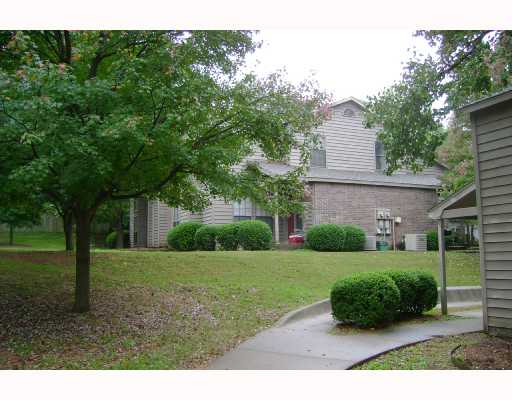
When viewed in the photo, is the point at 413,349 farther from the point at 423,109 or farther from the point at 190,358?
the point at 423,109

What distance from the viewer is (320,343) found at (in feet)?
25.1

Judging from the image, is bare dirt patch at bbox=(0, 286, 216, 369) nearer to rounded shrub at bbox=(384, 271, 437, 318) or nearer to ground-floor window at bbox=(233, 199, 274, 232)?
rounded shrub at bbox=(384, 271, 437, 318)

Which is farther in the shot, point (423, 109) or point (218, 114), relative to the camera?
point (423, 109)

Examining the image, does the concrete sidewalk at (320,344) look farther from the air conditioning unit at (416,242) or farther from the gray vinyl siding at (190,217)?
the gray vinyl siding at (190,217)

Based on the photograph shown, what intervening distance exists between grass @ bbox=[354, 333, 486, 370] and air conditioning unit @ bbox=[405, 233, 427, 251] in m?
12.3

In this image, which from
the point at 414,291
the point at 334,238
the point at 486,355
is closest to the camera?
the point at 486,355

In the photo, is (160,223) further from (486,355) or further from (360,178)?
(486,355)

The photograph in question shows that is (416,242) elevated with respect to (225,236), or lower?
lower

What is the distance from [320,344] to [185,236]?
505 inches

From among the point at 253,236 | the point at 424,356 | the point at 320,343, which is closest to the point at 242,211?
the point at 253,236

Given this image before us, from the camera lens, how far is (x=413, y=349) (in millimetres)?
7242

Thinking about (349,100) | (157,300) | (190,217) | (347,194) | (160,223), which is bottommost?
(157,300)

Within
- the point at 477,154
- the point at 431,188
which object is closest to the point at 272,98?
the point at 477,154
